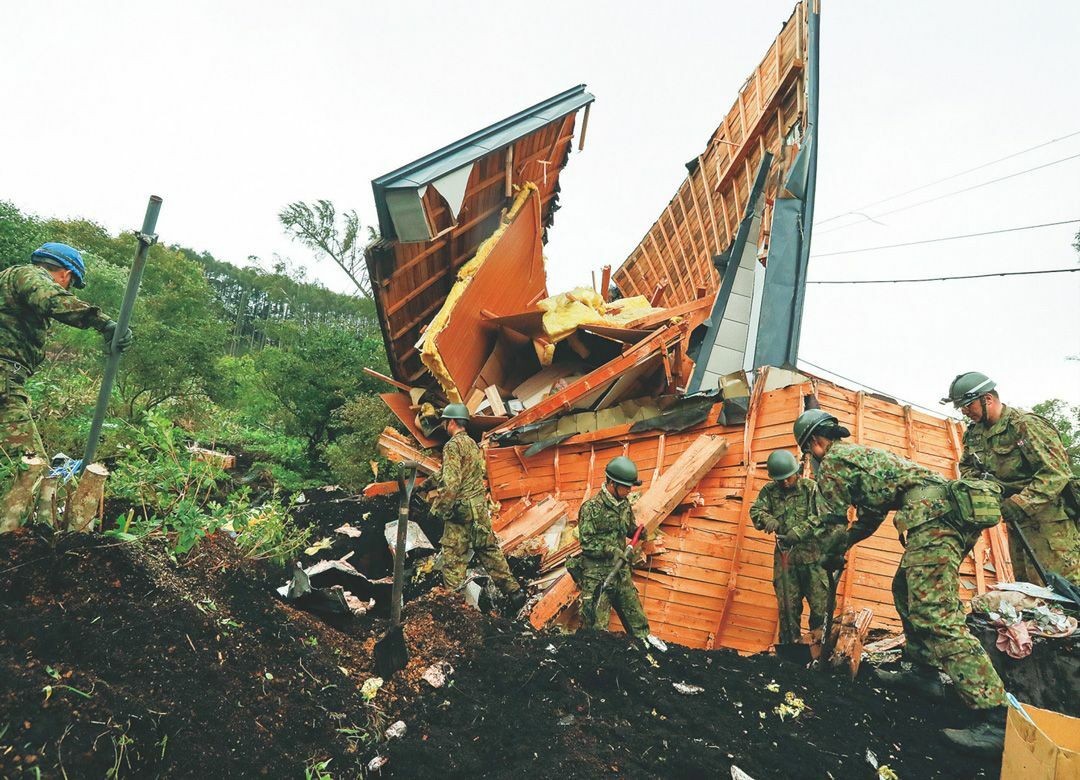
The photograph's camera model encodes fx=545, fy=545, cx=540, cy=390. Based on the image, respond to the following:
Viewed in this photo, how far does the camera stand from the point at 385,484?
937cm

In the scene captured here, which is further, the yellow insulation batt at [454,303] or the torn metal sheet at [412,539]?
the yellow insulation batt at [454,303]

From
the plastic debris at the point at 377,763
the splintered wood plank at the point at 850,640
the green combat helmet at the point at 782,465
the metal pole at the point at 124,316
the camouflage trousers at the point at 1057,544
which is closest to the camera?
the plastic debris at the point at 377,763

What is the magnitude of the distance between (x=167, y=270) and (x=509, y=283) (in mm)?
19460

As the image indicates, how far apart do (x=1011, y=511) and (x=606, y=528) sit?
10.2 ft

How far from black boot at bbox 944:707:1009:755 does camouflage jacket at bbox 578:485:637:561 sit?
2473mm

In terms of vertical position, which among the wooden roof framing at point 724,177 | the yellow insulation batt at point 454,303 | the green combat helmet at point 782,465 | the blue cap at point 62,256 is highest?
the wooden roof framing at point 724,177

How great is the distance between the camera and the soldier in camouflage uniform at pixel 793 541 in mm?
4406

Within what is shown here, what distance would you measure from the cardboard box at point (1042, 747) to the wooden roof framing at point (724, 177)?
769cm

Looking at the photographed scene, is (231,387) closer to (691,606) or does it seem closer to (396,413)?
(396,413)

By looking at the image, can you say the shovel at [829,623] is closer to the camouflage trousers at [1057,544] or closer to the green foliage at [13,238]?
the camouflage trousers at [1057,544]

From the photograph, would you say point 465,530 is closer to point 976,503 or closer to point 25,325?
point 25,325

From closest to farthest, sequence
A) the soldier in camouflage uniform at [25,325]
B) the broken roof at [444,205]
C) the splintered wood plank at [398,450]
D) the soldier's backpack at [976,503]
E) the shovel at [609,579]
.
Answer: the soldier in camouflage uniform at [25,325]
the soldier's backpack at [976,503]
the shovel at [609,579]
the broken roof at [444,205]
the splintered wood plank at [398,450]

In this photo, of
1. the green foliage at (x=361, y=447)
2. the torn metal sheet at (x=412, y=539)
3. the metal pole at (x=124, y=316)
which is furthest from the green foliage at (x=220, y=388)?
the metal pole at (x=124, y=316)

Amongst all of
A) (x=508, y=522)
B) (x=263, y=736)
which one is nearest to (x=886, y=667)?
(x=263, y=736)
